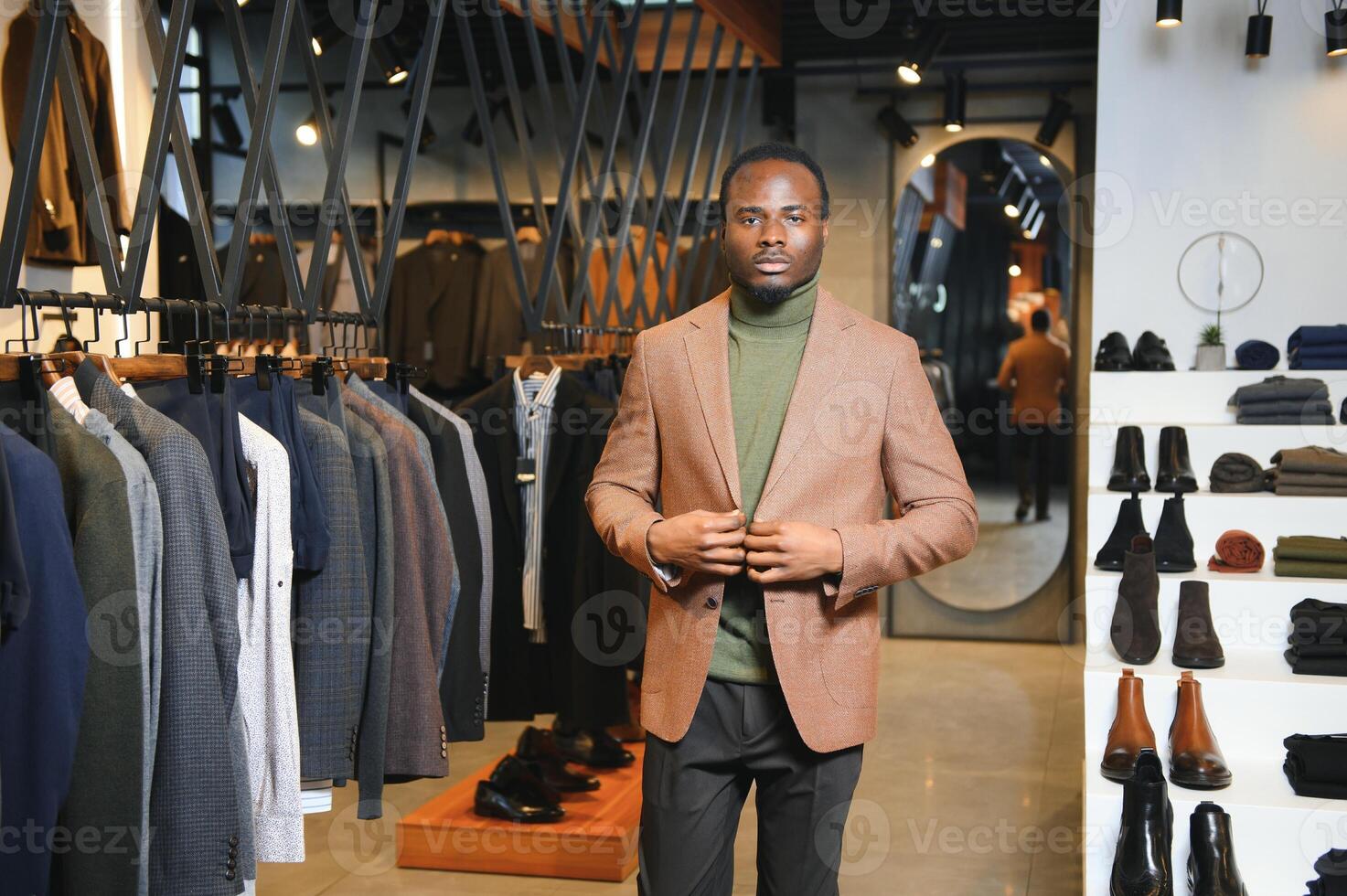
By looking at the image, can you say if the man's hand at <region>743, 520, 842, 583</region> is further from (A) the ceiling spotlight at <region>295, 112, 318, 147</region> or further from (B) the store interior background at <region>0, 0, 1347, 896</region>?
(A) the ceiling spotlight at <region>295, 112, 318, 147</region>

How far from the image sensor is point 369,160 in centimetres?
794

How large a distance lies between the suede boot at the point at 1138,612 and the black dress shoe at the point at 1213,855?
56 centimetres

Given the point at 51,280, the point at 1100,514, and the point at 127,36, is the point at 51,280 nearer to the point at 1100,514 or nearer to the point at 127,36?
the point at 127,36

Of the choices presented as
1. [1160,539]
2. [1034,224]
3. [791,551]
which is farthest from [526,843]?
[1034,224]

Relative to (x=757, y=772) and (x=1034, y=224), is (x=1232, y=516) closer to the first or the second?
(x=757, y=772)

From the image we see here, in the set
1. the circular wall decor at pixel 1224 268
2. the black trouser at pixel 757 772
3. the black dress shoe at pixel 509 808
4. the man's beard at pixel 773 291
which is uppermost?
the circular wall decor at pixel 1224 268

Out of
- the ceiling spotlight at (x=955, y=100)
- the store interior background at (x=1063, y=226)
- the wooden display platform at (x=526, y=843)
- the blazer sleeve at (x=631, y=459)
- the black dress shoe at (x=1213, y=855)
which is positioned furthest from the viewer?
the ceiling spotlight at (x=955, y=100)

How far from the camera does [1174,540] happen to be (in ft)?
12.0

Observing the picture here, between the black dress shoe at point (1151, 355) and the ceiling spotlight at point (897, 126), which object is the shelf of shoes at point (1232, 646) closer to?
the black dress shoe at point (1151, 355)

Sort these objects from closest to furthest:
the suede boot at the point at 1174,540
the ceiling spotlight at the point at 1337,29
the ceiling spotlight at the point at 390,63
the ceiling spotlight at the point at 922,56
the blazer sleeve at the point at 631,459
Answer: the blazer sleeve at the point at 631,459
the suede boot at the point at 1174,540
the ceiling spotlight at the point at 1337,29
the ceiling spotlight at the point at 390,63
the ceiling spotlight at the point at 922,56

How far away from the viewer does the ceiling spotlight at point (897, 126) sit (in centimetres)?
752

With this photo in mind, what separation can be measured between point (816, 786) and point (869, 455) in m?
0.52

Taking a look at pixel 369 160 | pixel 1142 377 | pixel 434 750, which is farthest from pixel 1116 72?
pixel 369 160

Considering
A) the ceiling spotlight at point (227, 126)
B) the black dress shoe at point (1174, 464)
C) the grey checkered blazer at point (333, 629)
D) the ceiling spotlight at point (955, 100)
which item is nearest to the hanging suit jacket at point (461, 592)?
the grey checkered blazer at point (333, 629)
